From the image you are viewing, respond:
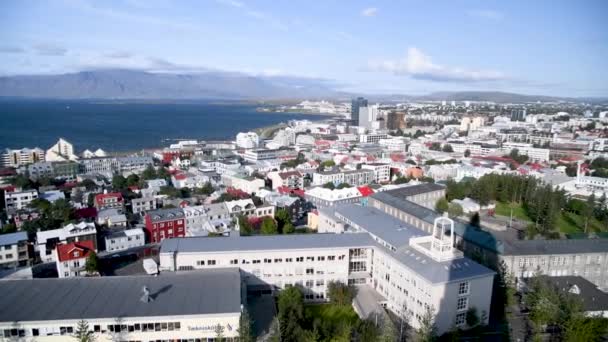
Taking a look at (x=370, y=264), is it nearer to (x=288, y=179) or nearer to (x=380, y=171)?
(x=288, y=179)

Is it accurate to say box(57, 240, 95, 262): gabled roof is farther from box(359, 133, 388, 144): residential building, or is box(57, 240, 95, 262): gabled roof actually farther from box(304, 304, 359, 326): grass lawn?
box(359, 133, 388, 144): residential building

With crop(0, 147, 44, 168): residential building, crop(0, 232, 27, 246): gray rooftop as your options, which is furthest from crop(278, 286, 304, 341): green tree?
crop(0, 147, 44, 168): residential building

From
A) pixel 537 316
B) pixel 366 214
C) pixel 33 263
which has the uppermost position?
pixel 366 214

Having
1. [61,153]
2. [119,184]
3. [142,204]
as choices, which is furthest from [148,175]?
[61,153]

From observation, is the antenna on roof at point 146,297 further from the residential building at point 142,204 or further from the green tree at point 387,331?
the residential building at point 142,204

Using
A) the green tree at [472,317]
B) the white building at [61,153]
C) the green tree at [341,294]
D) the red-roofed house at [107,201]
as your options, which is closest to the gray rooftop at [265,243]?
the green tree at [341,294]

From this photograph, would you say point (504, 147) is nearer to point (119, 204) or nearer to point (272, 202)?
point (272, 202)

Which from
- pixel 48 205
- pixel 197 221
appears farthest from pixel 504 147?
pixel 48 205
